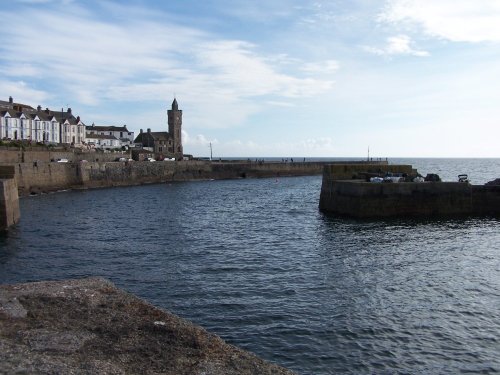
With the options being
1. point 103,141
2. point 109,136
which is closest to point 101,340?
point 103,141

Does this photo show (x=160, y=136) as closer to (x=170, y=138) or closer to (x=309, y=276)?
(x=170, y=138)

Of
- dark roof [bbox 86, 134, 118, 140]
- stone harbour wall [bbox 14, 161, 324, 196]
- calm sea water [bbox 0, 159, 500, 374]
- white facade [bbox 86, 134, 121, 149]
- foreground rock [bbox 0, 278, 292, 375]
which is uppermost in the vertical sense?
dark roof [bbox 86, 134, 118, 140]

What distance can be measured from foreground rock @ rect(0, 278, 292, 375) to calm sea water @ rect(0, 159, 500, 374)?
358 cm

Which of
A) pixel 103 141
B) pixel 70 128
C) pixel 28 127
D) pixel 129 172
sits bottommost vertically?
pixel 129 172

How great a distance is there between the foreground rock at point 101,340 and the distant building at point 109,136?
116 metres

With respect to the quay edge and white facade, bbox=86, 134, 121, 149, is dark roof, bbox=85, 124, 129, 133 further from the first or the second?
the quay edge

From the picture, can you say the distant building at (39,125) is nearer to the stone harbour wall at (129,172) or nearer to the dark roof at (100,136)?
the dark roof at (100,136)

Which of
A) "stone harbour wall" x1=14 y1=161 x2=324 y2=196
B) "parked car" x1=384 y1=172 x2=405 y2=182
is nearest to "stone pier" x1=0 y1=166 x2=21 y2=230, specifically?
"stone harbour wall" x1=14 y1=161 x2=324 y2=196

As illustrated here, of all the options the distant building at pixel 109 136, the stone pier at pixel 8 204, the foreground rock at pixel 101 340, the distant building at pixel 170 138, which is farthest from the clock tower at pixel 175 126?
the foreground rock at pixel 101 340

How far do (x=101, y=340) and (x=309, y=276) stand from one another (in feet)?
42.7

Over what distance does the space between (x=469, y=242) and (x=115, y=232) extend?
23.2 metres

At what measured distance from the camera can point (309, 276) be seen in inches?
860

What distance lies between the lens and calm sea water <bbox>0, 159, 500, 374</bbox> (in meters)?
14.4

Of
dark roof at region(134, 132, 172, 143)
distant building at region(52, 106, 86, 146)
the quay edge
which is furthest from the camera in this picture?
dark roof at region(134, 132, 172, 143)
